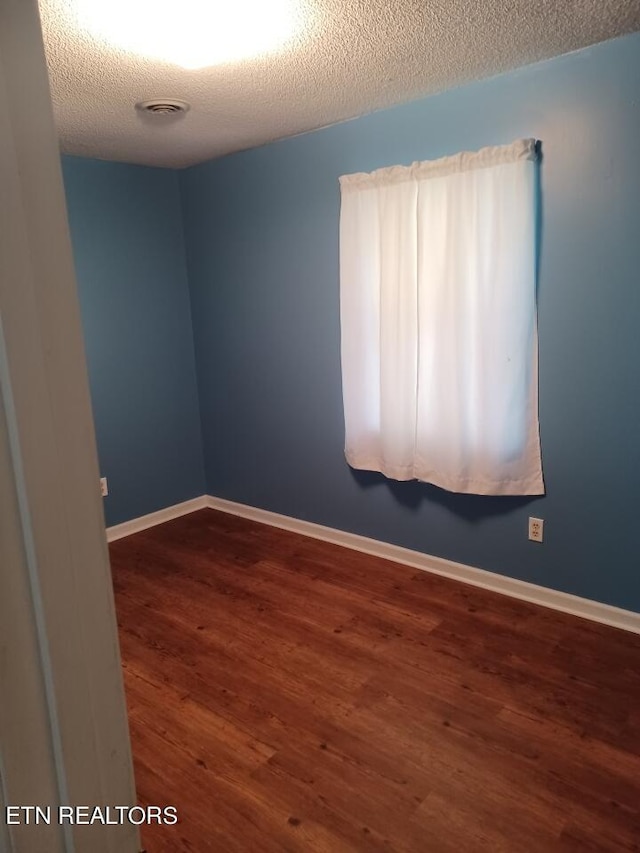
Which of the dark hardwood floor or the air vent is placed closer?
the dark hardwood floor

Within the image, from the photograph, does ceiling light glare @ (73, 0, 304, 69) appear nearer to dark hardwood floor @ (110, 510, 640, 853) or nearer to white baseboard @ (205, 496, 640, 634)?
dark hardwood floor @ (110, 510, 640, 853)

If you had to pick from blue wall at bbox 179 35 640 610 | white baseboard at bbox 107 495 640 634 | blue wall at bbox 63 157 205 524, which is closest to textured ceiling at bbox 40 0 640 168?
blue wall at bbox 179 35 640 610

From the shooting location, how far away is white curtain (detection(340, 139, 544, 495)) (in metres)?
2.57

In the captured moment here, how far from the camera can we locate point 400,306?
2.92 meters

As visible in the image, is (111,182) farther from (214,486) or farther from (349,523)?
(349,523)

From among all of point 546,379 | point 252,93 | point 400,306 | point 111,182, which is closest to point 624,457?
point 546,379

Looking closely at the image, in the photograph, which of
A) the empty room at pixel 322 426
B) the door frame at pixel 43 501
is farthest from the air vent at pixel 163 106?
the door frame at pixel 43 501

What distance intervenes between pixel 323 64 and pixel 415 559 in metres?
2.36

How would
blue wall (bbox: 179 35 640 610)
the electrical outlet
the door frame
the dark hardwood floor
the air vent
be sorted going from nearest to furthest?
the door frame < the dark hardwood floor < blue wall (bbox: 179 35 640 610) < the air vent < the electrical outlet

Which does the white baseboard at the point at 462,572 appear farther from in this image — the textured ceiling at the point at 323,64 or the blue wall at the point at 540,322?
the textured ceiling at the point at 323,64

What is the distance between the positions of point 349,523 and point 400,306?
131 cm

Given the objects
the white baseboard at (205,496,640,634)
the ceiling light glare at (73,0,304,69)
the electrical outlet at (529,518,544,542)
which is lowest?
the white baseboard at (205,496,640,634)

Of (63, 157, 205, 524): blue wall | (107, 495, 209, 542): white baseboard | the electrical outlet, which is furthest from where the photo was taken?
(107, 495, 209, 542): white baseboard

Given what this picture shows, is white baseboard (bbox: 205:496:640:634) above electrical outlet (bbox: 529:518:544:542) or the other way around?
the other way around
